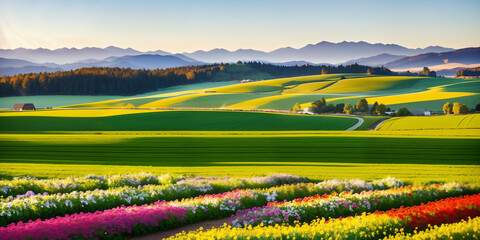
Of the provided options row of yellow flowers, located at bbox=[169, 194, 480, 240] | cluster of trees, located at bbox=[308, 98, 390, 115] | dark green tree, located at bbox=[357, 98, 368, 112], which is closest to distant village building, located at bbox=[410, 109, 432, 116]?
cluster of trees, located at bbox=[308, 98, 390, 115]

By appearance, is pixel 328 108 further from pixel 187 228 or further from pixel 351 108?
pixel 187 228

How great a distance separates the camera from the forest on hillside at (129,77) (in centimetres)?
5581

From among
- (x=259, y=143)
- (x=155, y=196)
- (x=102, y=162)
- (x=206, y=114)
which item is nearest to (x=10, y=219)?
(x=155, y=196)

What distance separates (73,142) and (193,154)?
1184cm

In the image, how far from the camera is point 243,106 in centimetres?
8188

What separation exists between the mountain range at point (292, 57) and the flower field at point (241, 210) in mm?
19766

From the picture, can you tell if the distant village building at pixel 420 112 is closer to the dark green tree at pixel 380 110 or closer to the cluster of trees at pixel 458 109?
the cluster of trees at pixel 458 109

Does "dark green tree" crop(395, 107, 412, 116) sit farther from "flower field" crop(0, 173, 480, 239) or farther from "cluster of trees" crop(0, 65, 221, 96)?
"cluster of trees" crop(0, 65, 221, 96)

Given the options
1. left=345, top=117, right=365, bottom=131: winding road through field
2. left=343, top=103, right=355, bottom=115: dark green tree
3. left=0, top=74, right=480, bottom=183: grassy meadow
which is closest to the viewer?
left=0, top=74, right=480, bottom=183: grassy meadow

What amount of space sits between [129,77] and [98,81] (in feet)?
52.4

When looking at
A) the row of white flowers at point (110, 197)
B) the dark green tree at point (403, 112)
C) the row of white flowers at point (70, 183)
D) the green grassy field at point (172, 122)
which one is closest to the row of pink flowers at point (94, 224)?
the row of white flowers at point (110, 197)

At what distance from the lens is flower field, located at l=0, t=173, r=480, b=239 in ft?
31.8

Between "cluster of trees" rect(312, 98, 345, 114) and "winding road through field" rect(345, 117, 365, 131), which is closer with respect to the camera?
"winding road through field" rect(345, 117, 365, 131)

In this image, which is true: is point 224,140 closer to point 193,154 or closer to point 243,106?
point 193,154
